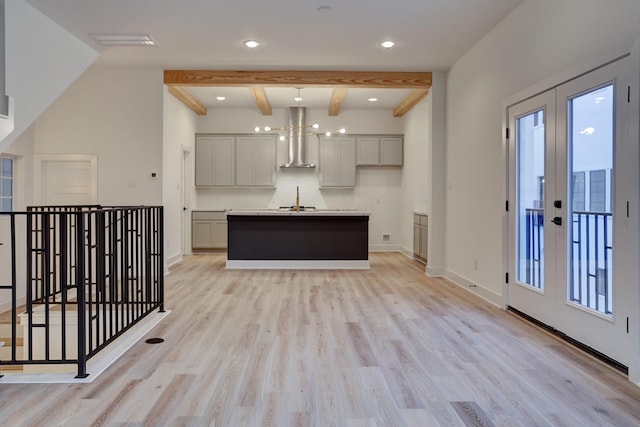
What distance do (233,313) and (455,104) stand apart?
4048mm

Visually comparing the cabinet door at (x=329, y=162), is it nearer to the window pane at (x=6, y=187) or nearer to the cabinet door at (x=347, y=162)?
the cabinet door at (x=347, y=162)

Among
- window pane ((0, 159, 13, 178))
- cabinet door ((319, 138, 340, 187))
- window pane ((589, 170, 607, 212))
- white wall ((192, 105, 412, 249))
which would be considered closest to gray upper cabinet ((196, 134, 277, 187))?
white wall ((192, 105, 412, 249))

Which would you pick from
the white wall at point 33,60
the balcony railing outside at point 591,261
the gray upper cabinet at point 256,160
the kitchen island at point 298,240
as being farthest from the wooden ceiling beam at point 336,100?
the balcony railing outside at point 591,261

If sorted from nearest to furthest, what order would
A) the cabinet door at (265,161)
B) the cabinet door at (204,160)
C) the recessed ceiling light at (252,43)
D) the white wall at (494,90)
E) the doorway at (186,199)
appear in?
the white wall at (494,90), the recessed ceiling light at (252,43), the doorway at (186,199), the cabinet door at (204,160), the cabinet door at (265,161)

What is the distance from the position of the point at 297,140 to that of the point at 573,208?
6.38 m

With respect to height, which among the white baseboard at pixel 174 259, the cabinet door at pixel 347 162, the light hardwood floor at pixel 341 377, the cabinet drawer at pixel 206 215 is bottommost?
the light hardwood floor at pixel 341 377

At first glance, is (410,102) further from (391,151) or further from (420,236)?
(420,236)

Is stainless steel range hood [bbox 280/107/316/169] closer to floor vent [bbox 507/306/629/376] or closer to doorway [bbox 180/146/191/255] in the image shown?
doorway [bbox 180/146/191/255]

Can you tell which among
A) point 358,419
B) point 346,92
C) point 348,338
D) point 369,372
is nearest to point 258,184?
point 346,92

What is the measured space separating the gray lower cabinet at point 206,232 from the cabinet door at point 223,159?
0.73 meters

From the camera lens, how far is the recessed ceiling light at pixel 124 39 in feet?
16.7

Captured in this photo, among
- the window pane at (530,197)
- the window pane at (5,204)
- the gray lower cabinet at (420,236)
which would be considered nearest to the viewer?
the window pane at (530,197)

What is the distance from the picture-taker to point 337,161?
9195mm

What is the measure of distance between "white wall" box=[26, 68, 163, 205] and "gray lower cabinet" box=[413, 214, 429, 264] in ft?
13.8
